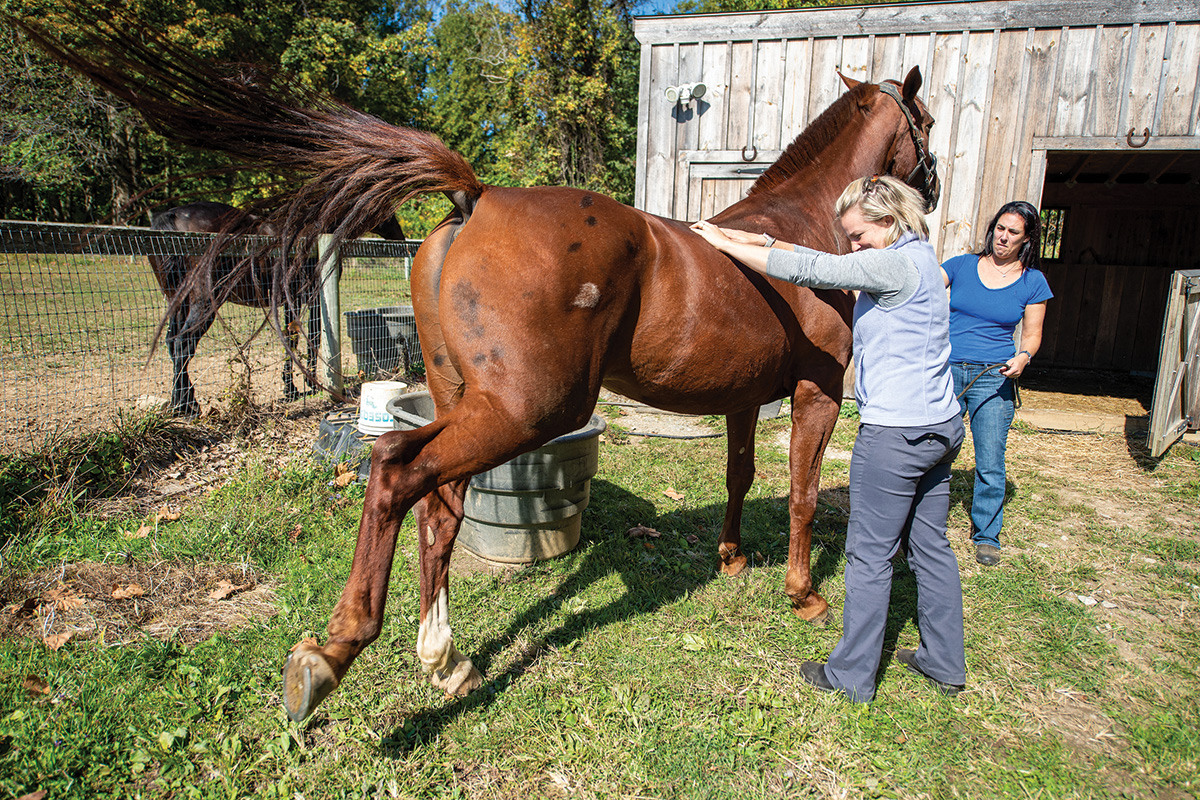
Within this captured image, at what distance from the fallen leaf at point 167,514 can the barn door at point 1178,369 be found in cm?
732

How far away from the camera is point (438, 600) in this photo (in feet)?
8.09

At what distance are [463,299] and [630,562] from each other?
210 cm

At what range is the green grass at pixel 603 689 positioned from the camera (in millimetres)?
2127

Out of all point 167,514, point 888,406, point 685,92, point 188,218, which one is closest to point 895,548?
point 888,406

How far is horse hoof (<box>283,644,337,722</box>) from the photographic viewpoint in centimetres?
183

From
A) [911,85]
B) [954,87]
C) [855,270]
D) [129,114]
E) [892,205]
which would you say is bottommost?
[855,270]

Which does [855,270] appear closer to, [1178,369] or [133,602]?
[133,602]

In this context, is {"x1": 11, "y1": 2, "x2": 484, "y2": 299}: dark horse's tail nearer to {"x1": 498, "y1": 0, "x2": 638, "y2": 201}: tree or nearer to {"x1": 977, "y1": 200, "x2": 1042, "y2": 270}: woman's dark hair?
{"x1": 977, "y1": 200, "x2": 1042, "y2": 270}: woman's dark hair

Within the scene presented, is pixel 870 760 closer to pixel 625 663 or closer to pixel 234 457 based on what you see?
pixel 625 663

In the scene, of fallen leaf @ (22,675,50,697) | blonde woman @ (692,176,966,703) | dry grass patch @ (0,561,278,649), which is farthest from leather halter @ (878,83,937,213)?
fallen leaf @ (22,675,50,697)

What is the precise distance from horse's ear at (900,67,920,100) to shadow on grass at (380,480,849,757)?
2639 millimetres

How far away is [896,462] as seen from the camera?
7.72 ft

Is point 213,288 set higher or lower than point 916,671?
higher

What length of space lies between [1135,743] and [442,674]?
2634mm
